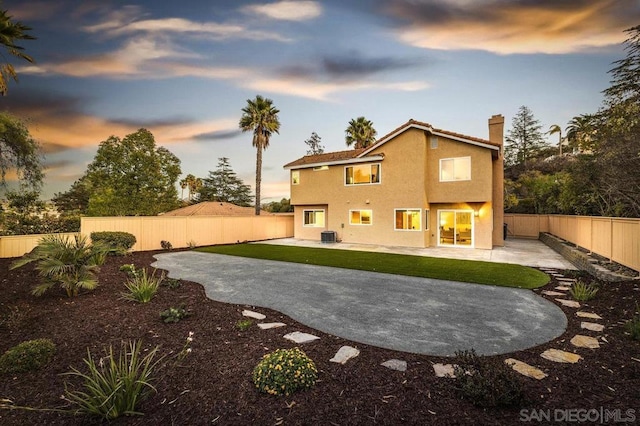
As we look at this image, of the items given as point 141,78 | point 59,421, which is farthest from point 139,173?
point 59,421

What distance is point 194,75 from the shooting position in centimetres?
1402

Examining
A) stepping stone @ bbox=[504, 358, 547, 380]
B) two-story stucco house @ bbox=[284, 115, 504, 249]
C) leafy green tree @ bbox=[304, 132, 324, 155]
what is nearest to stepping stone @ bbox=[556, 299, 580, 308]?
stepping stone @ bbox=[504, 358, 547, 380]

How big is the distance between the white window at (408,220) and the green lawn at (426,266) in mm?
3572

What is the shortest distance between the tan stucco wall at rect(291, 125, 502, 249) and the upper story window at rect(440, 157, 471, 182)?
0.69 ft

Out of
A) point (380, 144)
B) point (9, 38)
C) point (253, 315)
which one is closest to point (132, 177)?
point (9, 38)

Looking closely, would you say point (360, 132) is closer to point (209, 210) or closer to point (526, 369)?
point (209, 210)

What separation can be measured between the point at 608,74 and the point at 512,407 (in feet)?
49.5

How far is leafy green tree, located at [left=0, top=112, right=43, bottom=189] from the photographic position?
14.2m

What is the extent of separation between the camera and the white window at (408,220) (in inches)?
608

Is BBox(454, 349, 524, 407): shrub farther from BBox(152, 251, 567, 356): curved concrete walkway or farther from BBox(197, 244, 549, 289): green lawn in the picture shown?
BBox(197, 244, 549, 289): green lawn

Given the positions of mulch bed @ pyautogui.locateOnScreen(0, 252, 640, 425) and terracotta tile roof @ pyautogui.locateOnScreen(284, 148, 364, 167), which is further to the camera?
terracotta tile roof @ pyautogui.locateOnScreen(284, 148, 364, 167)

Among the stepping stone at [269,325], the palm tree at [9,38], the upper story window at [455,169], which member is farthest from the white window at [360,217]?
the palm tree at [9,38]

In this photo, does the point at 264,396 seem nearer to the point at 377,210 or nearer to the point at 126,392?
the point at 126,392
